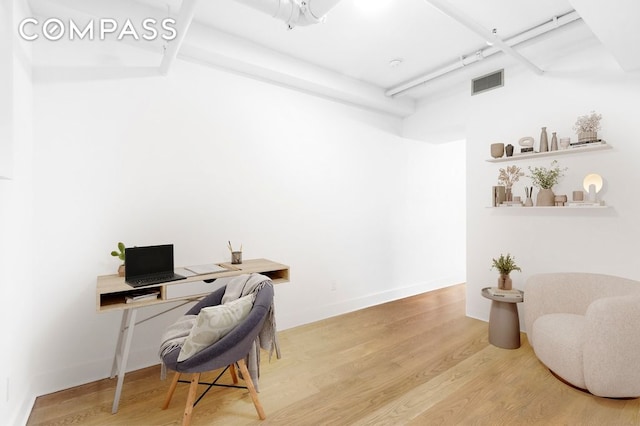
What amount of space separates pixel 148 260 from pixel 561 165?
4.09m

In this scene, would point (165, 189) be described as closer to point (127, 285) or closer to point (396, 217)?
point (127, 285)

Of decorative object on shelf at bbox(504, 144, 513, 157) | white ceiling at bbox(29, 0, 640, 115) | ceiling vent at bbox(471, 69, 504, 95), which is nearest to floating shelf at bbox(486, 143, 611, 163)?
decorative object on shelf at bbox(504, 144, 513, 157)

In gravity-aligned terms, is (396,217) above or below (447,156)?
below

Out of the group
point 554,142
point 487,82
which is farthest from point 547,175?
point 487,82

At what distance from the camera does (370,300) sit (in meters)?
4.50

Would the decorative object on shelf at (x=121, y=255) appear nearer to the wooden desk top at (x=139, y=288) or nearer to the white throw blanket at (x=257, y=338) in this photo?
the wooden desk top at (x=139, y=288)

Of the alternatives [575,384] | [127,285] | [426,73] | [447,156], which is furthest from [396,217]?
[127,285]

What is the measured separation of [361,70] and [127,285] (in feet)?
11.0

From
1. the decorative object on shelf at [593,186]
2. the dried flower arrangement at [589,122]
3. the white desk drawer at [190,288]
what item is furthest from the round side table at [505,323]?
the white desk drawer at [190,288]

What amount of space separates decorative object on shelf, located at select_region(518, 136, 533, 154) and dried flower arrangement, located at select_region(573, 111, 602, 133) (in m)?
0.41

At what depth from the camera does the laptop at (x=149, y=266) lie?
2.37m

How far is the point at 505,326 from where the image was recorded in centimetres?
313

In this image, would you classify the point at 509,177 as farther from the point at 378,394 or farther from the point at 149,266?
the point at 149,266

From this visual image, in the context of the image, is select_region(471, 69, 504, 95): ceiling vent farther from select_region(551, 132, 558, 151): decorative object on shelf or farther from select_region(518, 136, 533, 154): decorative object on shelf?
select_region(551, 132, 558, 151): decorative object on shelf
